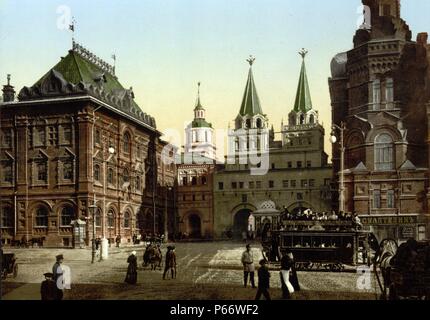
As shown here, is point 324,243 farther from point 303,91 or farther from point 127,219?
point 127,219

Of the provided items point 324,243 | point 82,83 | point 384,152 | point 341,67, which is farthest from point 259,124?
point 82,83

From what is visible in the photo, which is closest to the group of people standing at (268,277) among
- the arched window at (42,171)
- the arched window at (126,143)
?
the arched window at (126,143)

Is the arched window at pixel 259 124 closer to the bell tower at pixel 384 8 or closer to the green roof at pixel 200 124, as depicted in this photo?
the green roof at pixel 200 124

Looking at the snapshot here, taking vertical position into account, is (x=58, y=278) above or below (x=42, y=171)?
below

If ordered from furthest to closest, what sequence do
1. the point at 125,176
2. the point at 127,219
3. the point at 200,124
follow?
the point at 127,219
the point at 125,176
the point at 200,124

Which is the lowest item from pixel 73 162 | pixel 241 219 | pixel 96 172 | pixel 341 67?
pixel 241 219

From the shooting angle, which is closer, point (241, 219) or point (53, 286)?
point (53, 286)
